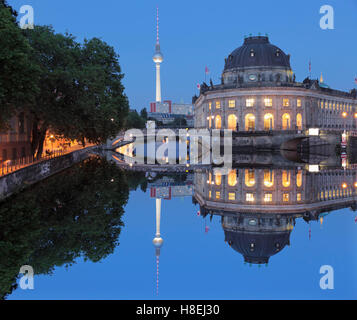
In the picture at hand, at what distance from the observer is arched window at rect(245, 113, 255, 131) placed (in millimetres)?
107312

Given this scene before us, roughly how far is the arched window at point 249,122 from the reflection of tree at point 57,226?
250ft

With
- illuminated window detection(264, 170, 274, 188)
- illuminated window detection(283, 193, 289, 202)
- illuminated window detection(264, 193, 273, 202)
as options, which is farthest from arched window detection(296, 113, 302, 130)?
illuminated window detection(283, 193, 289, 202)

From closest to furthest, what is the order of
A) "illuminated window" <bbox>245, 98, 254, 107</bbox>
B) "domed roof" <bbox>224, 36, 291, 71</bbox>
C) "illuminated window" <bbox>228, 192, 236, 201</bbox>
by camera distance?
"illuminated window" <bbox>228, 192, 236, 201</bbox> < "illuminated window" <bbox>245, 98, 254, 107</bbox> < "domed roof" <bbox>224, 36, 291, 71</bbox>

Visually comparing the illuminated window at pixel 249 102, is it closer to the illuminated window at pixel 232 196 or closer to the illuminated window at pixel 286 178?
the illuminated window at pixel 286 178

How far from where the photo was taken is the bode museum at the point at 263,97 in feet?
344

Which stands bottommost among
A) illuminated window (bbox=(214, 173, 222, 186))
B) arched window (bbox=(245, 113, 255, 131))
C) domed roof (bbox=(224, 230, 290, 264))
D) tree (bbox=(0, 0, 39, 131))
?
domed roof (bbox=(224, 230, 290, 264))

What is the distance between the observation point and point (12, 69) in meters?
27.1

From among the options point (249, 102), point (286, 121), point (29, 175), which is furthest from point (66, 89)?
point (286, 121)

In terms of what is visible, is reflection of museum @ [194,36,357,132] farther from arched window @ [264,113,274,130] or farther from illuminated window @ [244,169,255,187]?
illuminated window @ [244,169,255,187]

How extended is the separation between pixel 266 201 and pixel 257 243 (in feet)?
34.3

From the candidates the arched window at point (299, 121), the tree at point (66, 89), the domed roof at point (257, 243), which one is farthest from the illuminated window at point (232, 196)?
the arched window at point (299, 121)

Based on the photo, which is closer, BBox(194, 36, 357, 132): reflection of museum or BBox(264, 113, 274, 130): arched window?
BBox(194, 36, 357, 132): reflection of museum

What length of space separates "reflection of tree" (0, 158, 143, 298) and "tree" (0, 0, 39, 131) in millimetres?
6291
